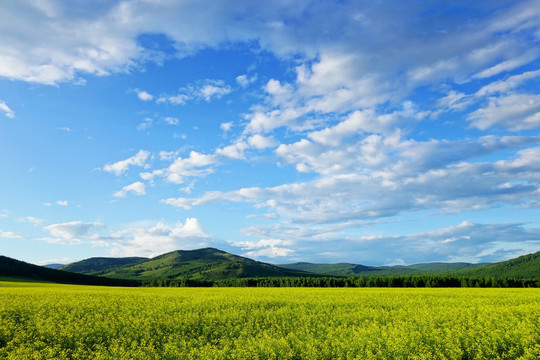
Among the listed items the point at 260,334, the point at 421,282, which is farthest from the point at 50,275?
the point at 260,334

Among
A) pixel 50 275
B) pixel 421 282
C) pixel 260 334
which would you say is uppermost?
pixel 50 275

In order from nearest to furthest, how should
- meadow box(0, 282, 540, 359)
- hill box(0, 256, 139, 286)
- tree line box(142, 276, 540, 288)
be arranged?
meadow box(0, 282, 540, 359)
tree line box(142, 276, 540, 288)
hill box(0, 256, 139, 286)

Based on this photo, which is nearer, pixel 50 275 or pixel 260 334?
pixel 260 334

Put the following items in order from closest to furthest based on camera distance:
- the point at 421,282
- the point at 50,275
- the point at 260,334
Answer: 1. the point at 260,334
2. the point at 421,282
3. the point at 50,275

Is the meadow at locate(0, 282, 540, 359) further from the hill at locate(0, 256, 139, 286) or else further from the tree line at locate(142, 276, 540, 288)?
the hill at locate(0, 256, 139, 286)

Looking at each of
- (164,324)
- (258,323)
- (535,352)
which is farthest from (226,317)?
(535,352)

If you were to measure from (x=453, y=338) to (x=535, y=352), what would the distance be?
3056 millimetres

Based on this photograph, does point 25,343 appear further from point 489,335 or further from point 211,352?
point 489,335

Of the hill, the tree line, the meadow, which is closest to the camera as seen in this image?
the meadow

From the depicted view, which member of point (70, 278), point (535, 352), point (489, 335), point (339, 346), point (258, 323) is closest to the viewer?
point (535, 352)

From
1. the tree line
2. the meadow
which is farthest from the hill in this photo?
the meadow

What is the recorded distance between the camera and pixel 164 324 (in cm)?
2109

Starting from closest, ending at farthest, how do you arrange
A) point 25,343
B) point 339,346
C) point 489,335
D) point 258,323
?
point 339,346
point 489,335
point 25,343
point 258,323

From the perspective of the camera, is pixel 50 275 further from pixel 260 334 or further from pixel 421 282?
pixel 260 334
